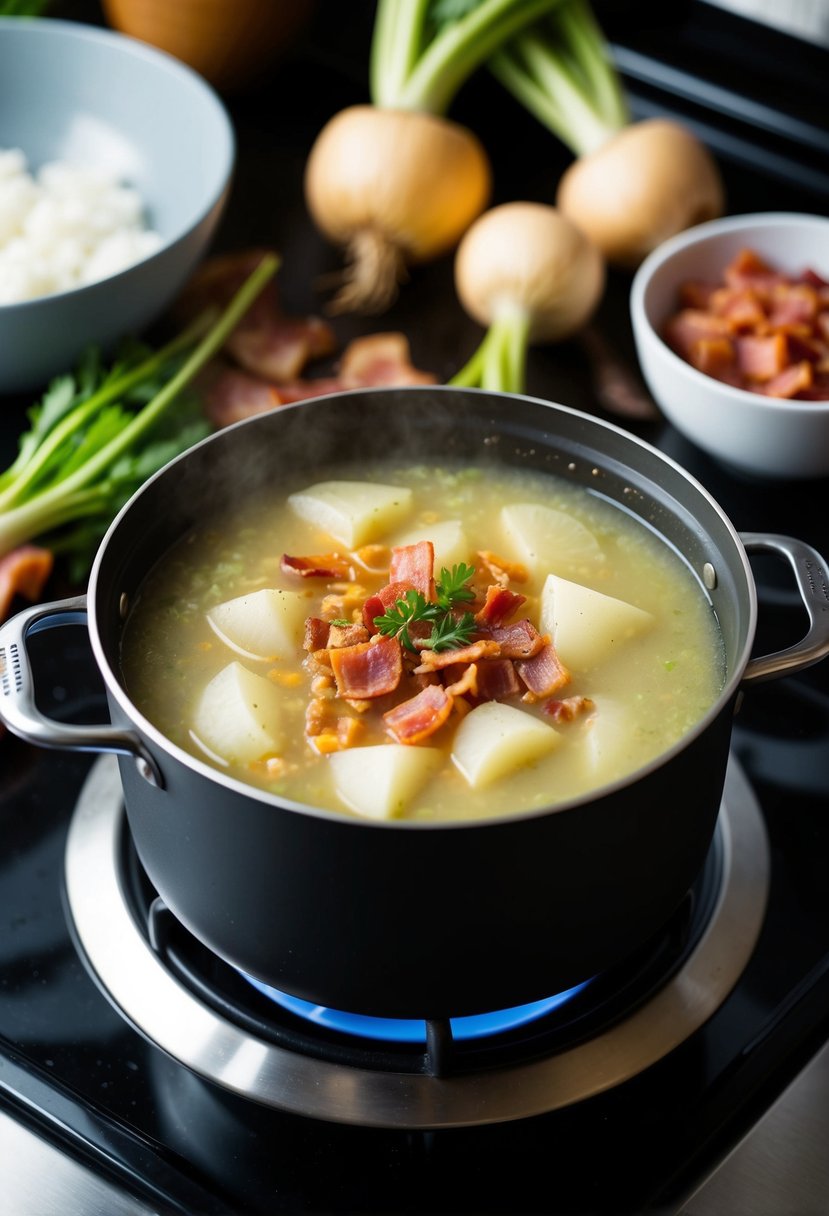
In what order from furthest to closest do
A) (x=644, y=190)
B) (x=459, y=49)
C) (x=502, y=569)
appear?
(x=459, y=49) < (x=644, y=190) < (x=502, y=569)

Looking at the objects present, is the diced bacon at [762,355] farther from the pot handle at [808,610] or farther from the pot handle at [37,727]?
the pot handle at [37,727]

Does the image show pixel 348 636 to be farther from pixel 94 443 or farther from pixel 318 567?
pixel 94 443

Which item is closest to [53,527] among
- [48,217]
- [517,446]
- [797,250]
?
[48,217]

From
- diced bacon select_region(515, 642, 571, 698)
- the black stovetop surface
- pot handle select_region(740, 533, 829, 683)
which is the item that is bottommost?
the black stovetop surface

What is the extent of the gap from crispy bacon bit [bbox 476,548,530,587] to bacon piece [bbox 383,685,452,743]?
0.22 meters

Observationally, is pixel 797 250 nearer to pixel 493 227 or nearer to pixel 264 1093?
pixel 493 227

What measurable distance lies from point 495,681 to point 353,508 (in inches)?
12.9

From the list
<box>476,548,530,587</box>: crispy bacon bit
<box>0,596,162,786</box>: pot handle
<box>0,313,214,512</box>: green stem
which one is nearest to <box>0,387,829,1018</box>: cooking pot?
<box>0,596,162,786</box>: pot handle

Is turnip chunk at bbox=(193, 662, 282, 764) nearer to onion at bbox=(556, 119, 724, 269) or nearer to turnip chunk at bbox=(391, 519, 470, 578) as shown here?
turnip chunk at bbox=(391, 519, 470, 578)

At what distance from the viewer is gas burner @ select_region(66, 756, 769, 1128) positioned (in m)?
1.26

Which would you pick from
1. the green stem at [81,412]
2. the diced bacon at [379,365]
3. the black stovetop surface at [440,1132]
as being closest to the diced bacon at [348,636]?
the black stovetop surface at [440,1132]

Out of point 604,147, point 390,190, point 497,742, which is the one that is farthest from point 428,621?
point 604,147

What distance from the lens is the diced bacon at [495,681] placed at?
4.15ft

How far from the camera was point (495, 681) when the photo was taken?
4.17ft
